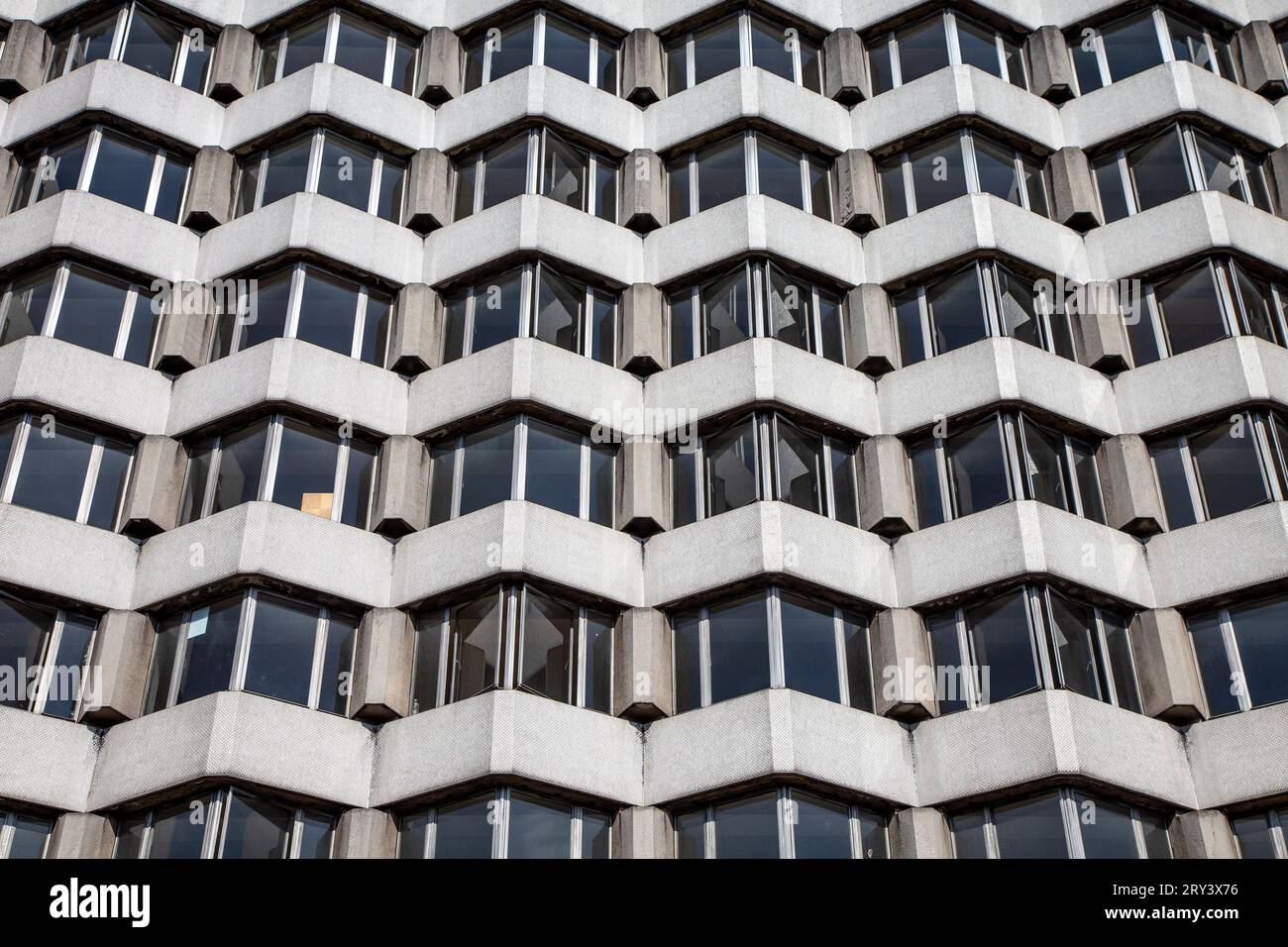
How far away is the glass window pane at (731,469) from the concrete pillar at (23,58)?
16033mm

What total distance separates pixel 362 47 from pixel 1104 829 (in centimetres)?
2152

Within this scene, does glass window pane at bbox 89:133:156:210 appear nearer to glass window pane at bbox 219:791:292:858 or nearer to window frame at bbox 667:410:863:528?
window frame at bbox 667:410:863:528

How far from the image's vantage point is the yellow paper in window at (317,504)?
88.6ft

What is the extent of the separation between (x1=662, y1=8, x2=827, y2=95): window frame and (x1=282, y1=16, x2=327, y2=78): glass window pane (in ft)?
23.7

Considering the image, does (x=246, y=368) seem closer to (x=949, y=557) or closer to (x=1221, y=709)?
(x=949, y=557)

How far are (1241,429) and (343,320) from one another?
1601cm

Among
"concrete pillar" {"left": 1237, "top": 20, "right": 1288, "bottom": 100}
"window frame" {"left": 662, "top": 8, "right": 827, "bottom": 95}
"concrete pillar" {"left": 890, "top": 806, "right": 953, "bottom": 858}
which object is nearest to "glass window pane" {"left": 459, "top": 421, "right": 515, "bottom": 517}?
"concrete pillar" {"left": 890, "top": 806, "right": 953, "bottom": 858}

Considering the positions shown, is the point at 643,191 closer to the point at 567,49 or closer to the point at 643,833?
the point at 567,49

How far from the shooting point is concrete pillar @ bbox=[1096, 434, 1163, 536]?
2727 cm

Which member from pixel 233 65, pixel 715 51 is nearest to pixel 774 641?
pixel 715 51

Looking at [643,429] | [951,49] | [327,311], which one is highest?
[951,49]

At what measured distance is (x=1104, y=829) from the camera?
78.4ft

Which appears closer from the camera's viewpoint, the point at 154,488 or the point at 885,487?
the point at 154,488
